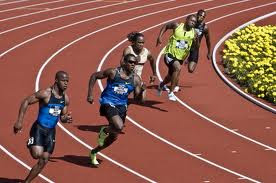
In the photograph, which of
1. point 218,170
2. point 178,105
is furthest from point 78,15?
point 218,170

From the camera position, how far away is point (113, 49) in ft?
73.8

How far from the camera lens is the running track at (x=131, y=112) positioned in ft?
44.0

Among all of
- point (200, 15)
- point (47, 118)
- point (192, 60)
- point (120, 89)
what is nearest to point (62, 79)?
point (47, 118)

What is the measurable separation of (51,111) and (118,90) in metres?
1.67

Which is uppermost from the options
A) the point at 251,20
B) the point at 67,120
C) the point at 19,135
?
the point at 67,120

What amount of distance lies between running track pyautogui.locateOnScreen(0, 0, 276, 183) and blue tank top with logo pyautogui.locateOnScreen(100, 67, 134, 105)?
1.06 meters

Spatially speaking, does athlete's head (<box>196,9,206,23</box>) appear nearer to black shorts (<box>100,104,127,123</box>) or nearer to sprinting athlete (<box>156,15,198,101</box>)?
sprinting athlete (<box>156,15,198,101</box>)

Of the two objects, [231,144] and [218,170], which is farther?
[231,144]

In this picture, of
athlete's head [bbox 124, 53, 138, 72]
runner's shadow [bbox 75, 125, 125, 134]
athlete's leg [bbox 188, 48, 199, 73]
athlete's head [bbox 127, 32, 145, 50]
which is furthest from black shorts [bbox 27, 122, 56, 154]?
athlete's leg [bbox 188, 48, 199, 73]

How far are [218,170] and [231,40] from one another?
981 centimetres

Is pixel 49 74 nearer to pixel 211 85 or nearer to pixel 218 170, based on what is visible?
pixel 211 85

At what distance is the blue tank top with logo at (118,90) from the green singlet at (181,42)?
4.03 m

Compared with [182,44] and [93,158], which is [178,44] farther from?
[93,158]

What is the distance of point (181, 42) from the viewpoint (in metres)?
16.9
